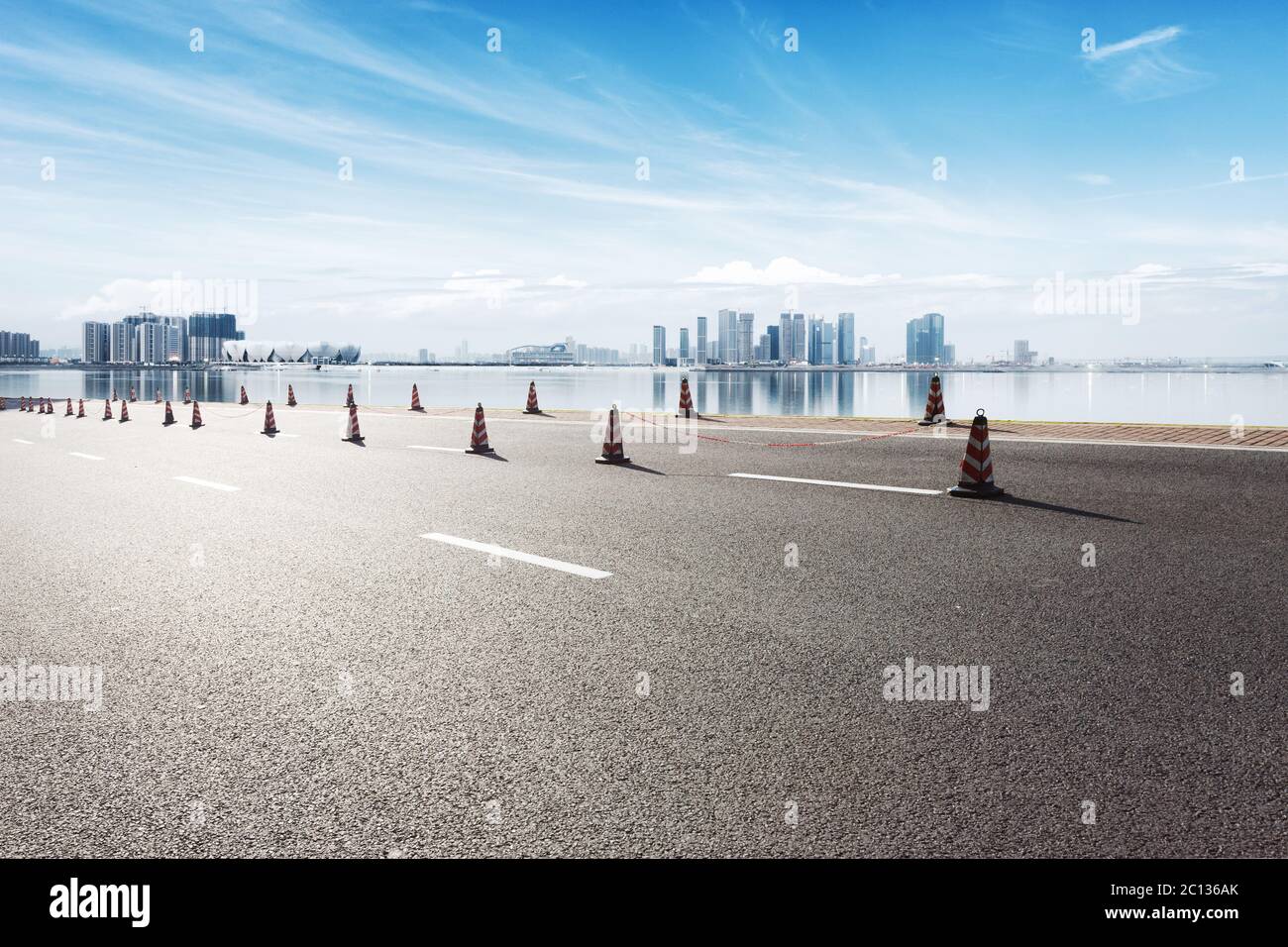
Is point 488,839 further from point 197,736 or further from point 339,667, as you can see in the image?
point 339,667

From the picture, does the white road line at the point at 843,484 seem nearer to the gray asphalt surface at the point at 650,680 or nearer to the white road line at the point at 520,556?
the gray asphalt surface at the point at 650,680

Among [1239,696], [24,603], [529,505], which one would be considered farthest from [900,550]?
[24,603]

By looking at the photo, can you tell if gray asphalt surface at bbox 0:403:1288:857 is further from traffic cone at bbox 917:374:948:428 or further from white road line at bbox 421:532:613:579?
traffic cone at bbox 917:374:948:428

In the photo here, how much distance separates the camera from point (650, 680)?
4.75 metres

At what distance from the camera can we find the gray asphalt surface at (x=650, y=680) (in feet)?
10.9

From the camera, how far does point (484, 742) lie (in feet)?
13.1

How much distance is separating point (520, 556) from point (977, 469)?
6039 millimetres

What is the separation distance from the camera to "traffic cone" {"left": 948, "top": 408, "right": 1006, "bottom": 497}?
11.1m

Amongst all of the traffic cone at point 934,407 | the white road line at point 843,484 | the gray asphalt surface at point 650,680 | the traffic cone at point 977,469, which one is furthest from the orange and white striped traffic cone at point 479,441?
the traffic cone at point 934,407

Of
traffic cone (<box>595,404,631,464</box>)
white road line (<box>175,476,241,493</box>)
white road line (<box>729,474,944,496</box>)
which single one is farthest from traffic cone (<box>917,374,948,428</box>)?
white road line (<box>175,476,241,493</box>)

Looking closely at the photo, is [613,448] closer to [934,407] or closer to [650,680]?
[934,407]

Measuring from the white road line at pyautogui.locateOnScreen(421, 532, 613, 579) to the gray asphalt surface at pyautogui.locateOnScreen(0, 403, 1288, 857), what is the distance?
0.63 ft

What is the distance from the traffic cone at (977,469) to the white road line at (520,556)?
5.65m

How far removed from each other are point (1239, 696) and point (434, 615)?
171 inches
